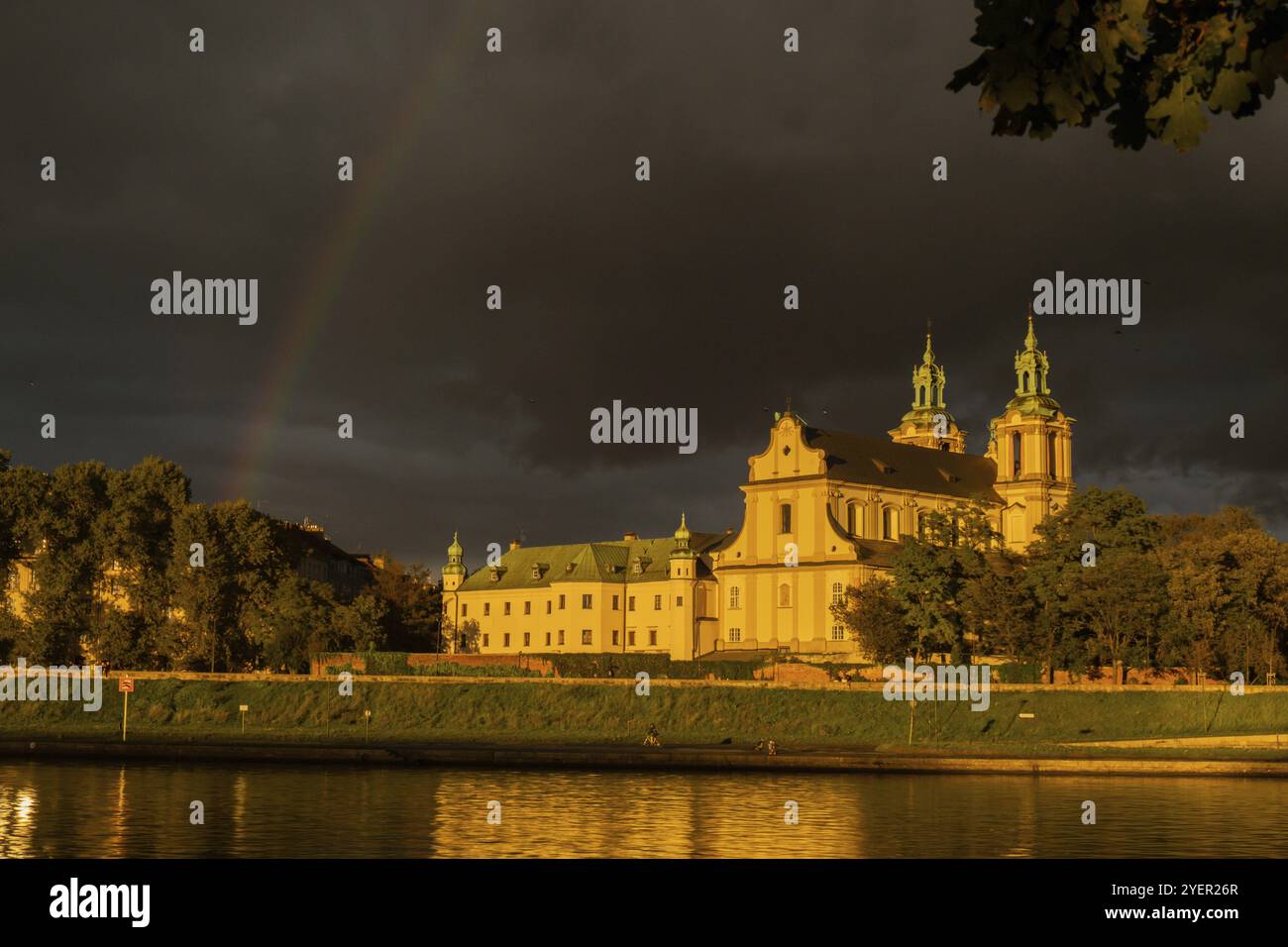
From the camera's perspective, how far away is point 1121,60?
439 inches

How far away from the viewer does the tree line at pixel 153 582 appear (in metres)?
102

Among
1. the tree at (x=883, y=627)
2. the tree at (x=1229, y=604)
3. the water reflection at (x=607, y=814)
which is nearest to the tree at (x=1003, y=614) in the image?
the tree at (x=883, y=627)

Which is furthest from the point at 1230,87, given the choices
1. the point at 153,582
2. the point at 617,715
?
the point at 153,582

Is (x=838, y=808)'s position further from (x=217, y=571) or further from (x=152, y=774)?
(x=217, y=571)

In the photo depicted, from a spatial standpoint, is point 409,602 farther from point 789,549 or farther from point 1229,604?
point 1229,604

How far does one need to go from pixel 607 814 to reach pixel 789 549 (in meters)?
83.3

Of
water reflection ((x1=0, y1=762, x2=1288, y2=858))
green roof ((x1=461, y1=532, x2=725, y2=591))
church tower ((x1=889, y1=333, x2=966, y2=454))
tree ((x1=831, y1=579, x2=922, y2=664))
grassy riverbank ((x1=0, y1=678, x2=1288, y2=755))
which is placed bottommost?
water reflection ((x1=0, y1=762, x2=1288, y2=858))

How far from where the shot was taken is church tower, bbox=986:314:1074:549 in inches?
5586

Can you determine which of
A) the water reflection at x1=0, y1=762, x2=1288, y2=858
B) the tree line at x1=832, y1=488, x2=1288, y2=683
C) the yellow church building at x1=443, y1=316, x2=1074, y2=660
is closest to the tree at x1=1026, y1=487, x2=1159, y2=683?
the tree line at x1=832, y1=488, x2=1288, y2=683

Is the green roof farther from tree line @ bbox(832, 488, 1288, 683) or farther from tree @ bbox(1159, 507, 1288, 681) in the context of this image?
tree @ bbox(1159, 507, 1288, 681)

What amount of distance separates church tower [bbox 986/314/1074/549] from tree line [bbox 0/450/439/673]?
5919cm

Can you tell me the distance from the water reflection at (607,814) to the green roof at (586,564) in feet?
296

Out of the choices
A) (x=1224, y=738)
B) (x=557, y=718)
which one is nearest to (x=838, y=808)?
(x=1224, y=738)
